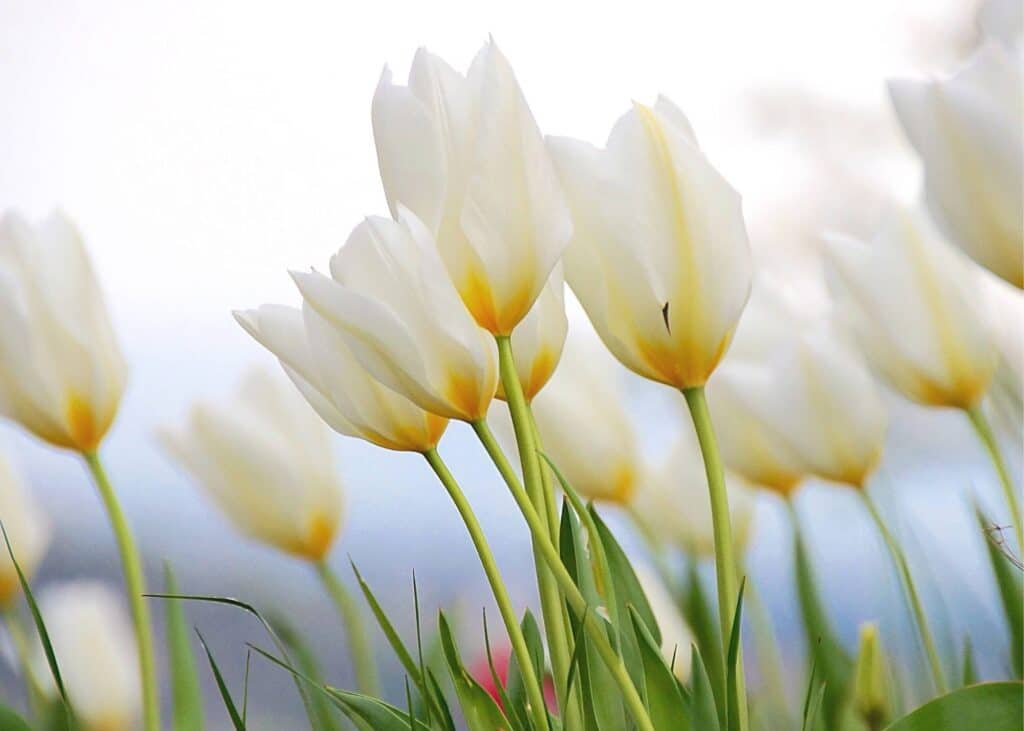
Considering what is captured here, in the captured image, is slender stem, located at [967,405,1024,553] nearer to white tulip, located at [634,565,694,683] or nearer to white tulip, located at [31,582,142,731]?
white tulip, located at [634,565,694,683]

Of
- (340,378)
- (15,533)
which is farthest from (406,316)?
(15,533)

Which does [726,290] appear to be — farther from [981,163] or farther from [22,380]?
[22,380]

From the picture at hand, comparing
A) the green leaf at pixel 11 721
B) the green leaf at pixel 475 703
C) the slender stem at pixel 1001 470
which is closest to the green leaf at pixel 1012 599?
the slender stem at pixel 1001 470

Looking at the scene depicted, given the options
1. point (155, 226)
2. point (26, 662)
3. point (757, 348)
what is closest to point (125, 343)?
point (155, 226)

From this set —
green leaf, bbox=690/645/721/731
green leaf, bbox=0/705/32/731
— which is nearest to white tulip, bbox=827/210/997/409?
green leaf, bbox=690/645/721/731

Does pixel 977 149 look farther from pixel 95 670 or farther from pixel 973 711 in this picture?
pixel 95 670
